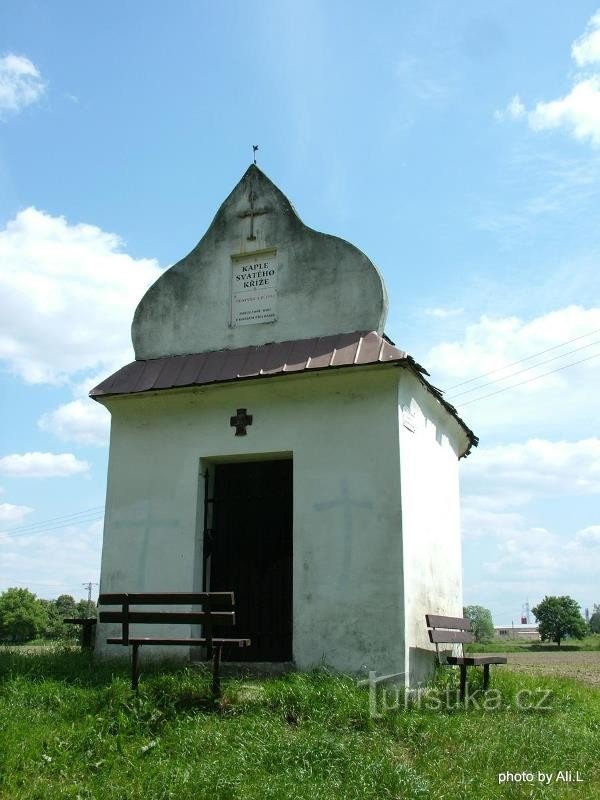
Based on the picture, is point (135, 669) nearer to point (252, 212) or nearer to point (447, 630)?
point (447, 630)

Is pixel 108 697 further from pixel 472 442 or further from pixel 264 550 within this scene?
pixel 472 442

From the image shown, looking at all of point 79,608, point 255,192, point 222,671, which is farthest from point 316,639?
point 79,608

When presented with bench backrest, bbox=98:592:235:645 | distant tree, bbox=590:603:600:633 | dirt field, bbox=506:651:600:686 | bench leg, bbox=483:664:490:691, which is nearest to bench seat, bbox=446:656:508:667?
bench leg, bbox=483:664:490:691

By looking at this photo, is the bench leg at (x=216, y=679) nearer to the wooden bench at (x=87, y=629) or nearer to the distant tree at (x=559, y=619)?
the wooden bench at (x=87, y=629)

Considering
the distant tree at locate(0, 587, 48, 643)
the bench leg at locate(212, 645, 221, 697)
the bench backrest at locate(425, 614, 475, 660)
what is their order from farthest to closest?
the distant tree at locate(0, 587, 48, 643) → the bench backrest at locate(425, 614, 475, 660) → the bench leg at locate(212, 645, 221, 697)

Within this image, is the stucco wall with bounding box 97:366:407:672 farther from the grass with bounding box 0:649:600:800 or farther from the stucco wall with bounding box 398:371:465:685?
the grass with bounding box 0:649:600:800

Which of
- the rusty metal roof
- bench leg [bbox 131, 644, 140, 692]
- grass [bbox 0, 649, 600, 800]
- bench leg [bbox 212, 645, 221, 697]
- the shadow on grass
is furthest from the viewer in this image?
the rusty metal roof

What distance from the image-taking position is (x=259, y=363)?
10.3 meters

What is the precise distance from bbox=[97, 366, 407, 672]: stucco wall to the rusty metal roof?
172mm

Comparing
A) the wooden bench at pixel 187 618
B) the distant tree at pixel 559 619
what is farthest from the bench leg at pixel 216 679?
the distant tree at pixel 559 619

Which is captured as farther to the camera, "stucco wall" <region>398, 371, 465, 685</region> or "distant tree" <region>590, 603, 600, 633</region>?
"distant tree" <region>590, 603, 600, 633</region>

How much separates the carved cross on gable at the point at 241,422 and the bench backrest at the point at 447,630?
331cm

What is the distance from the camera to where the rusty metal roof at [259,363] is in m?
9.62

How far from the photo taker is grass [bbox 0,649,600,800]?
605cm
